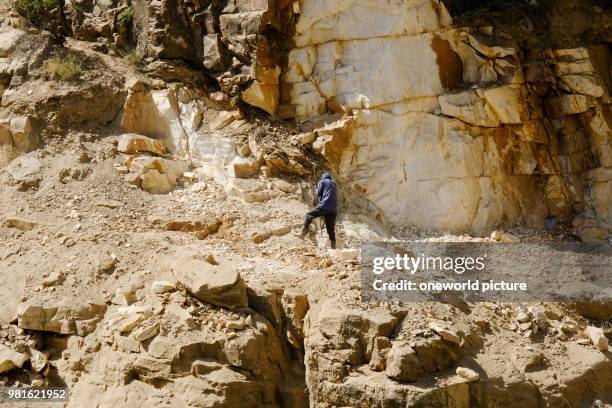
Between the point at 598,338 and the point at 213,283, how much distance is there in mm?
4337

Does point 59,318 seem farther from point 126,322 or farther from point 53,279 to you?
point 126,322

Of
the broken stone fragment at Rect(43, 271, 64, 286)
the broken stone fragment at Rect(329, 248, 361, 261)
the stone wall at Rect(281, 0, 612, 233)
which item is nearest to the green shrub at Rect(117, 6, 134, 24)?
the stone wall at Rect(281, 0, 612, 233)

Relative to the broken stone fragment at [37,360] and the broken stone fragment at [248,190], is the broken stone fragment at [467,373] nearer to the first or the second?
the broken stone fragment at [37,360]

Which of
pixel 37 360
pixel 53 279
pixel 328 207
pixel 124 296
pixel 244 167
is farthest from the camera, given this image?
pixel 244 167

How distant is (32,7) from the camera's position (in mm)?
10750

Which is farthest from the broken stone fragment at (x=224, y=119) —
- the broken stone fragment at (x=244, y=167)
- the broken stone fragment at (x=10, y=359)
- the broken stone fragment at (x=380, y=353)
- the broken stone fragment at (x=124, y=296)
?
the broken stone fragment at (x=380, y=353)

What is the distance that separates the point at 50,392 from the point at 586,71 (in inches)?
359

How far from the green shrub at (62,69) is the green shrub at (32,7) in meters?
1.21

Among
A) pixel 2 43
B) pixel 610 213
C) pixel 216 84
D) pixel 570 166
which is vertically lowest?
pixel 610 213

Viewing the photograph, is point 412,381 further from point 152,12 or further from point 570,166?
point 152,12

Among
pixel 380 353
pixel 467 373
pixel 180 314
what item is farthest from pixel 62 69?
pixel 467 373

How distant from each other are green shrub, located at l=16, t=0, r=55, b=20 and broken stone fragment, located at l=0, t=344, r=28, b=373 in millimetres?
6434

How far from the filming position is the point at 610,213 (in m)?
10.5

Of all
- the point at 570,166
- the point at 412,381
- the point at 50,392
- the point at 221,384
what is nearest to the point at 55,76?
the point at 50,392
